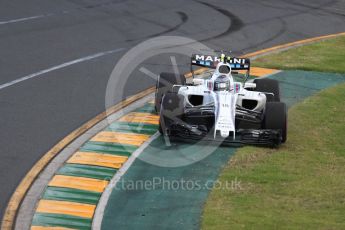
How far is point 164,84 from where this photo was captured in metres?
17.3

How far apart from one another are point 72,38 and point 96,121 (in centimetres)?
756

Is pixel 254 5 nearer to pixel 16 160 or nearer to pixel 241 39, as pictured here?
pixel 241 39

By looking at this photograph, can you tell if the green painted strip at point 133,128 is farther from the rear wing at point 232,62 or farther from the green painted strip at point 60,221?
the green painted strip at point 60,221

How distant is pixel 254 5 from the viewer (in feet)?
100

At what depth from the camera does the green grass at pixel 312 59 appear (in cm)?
2266

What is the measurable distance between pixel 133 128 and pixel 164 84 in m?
1.27

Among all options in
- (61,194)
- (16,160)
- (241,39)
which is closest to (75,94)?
(16,160)

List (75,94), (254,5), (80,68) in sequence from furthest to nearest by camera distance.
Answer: (254,5), (80,68), (75,94)

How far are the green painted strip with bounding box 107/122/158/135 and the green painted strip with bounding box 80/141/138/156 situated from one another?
0.90 metres

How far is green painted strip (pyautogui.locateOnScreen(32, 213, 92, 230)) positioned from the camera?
12117 millimetres

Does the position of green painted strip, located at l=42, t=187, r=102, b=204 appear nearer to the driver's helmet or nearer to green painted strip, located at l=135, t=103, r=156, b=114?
the driver's helmet

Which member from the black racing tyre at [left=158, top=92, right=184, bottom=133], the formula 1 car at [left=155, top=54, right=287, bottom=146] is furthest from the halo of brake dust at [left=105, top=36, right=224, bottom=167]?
the black racing tyre at [left=158, top=92, right=184, bottom=133]

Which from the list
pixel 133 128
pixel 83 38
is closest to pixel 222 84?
pixel 133 128

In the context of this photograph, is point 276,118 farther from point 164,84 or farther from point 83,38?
point 83,38
